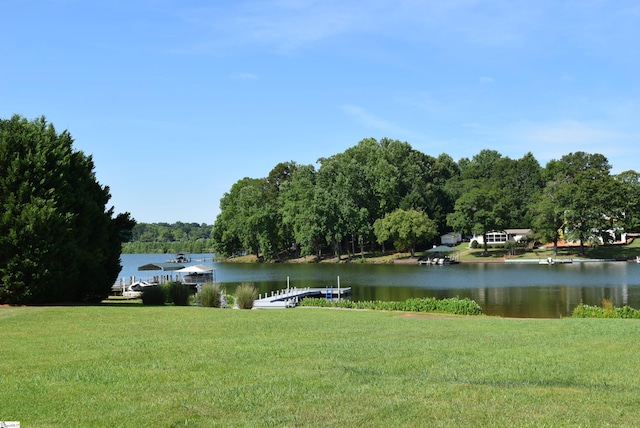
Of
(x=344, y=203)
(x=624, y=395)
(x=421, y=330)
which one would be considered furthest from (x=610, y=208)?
(x=624, y=395)

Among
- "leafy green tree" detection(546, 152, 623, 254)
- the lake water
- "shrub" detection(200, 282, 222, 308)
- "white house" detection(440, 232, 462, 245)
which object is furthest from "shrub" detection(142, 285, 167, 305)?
"white house" detection(440, 232, 462, 245)

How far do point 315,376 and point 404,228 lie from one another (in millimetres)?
83592

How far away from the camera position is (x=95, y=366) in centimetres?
1123

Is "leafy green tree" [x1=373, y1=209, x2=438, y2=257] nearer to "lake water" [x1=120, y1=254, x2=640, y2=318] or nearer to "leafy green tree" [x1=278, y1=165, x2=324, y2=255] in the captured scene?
"leafy green tree" [x1=278, y1=165, x2=324, y2=255]

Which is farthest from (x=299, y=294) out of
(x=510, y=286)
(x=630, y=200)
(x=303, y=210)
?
(x=630, y=200)

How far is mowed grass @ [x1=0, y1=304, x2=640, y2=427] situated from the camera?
7.94 meters

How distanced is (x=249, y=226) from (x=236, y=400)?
98.4 metres

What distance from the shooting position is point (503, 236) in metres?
109

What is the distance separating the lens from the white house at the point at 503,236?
4075 inches

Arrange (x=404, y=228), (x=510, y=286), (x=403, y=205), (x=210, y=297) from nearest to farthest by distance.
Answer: (x=210, y=297) < (x=510, y=286) < (x=404, y=228) < (x=403, y=205)

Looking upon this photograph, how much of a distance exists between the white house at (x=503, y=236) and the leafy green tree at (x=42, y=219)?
3365 inches

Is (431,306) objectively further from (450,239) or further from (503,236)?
(450,239)

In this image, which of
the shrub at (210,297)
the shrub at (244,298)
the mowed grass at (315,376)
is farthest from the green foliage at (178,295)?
the mowed grass at (315,376)

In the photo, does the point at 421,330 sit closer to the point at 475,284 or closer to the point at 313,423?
the point at 313,423
